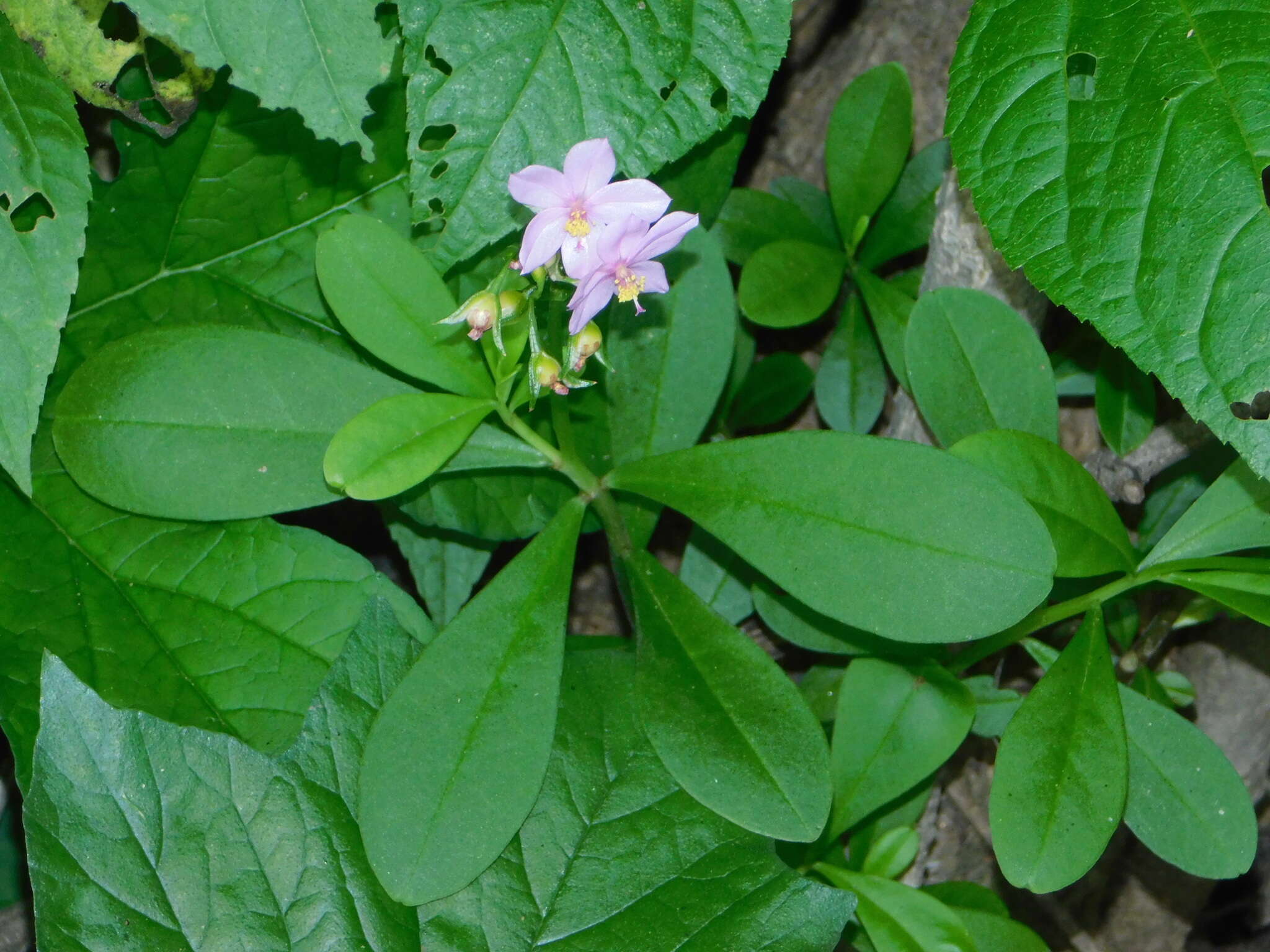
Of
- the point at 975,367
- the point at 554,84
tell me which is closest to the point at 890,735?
the point at 975,367

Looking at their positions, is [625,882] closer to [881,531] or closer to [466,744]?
[466,744]

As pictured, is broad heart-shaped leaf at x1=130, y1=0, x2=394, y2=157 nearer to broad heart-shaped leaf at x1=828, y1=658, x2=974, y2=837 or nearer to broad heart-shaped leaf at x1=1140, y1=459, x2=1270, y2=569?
broad heart-shaped leaf at x1=828, y1=658, x2=974, y2=837

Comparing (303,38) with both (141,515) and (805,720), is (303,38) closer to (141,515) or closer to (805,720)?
(141,515)

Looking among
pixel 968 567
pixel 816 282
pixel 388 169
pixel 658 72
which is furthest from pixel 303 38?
pixel 968 567

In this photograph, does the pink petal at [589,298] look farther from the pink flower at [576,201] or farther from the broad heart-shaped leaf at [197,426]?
the broad heart-shaped leaf at [197,426]

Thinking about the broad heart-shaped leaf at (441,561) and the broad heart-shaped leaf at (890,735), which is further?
the broad heart-shaped leaf at (441,561)

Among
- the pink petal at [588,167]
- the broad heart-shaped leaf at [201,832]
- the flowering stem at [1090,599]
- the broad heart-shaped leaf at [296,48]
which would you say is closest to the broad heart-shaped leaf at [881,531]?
the flowering stem at [1090,599]
